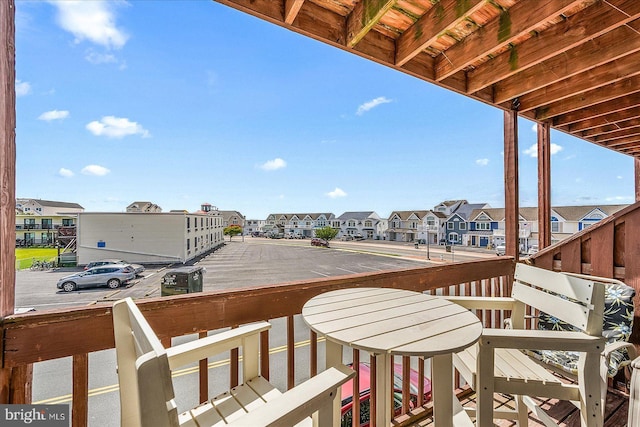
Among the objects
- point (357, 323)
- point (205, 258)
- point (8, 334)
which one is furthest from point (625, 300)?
point (205, 258)

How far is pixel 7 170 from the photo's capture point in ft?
2.84

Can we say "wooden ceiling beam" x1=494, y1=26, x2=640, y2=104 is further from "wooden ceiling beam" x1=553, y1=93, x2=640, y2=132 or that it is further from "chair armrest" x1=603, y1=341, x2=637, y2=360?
"chair armrest" x1=603, y1=341, x2=637, y2=360

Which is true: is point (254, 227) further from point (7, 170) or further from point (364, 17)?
point (7, 170)

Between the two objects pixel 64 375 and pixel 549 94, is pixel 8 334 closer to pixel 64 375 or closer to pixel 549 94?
pixel 549 94

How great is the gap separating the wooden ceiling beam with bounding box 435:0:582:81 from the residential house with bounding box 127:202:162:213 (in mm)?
9488

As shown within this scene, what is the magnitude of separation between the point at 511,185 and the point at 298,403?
2.50 meters

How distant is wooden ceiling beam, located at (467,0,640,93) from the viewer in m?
1.43

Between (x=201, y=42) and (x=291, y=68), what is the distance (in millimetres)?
3193

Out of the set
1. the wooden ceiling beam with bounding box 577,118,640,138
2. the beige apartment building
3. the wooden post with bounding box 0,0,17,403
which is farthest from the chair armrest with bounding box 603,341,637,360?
the beige apartment building

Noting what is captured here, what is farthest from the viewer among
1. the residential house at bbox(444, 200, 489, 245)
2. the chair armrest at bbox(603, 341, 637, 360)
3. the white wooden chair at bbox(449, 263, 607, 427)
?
the residential house at bbox(444, 200, 489, 245)

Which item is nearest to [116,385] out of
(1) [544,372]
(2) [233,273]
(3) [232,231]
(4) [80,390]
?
(4) [80,390]

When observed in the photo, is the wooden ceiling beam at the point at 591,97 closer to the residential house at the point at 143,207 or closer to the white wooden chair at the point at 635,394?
the white wooden chair at the point at 635,394

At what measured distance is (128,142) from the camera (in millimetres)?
8180

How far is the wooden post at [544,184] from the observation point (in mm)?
2709
